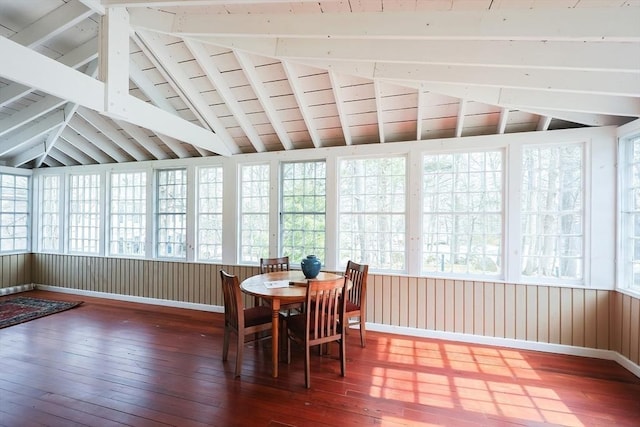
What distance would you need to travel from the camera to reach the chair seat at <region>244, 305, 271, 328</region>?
3021 millimetres

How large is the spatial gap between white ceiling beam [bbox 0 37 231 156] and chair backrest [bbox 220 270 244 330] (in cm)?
175

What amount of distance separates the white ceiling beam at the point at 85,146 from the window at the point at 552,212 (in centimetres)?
664

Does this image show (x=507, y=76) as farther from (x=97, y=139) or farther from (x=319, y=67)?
(x=97, y=139)

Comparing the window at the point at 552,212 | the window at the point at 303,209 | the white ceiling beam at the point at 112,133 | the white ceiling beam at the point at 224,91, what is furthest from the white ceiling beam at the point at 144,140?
the window at the point at 552,212

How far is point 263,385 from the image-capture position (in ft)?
9.01

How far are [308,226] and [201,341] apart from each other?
201 cm

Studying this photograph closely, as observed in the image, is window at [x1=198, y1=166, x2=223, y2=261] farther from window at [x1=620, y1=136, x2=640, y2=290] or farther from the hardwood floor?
window at [x1=620, y1=136, x2=640, y2=290]

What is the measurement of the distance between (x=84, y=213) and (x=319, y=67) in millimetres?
5595

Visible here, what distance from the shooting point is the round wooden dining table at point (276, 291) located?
2.86 m

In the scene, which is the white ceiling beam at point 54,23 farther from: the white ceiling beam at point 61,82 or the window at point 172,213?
Result: the window at point 172,213

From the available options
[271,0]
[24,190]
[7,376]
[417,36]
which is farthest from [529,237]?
[24,190]

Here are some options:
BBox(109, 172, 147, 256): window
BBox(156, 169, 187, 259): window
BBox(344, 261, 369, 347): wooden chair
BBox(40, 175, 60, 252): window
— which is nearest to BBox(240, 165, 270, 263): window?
BBox(156, 169, 187, 259): window

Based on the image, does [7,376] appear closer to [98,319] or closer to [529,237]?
[98,319]

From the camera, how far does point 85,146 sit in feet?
18.4
